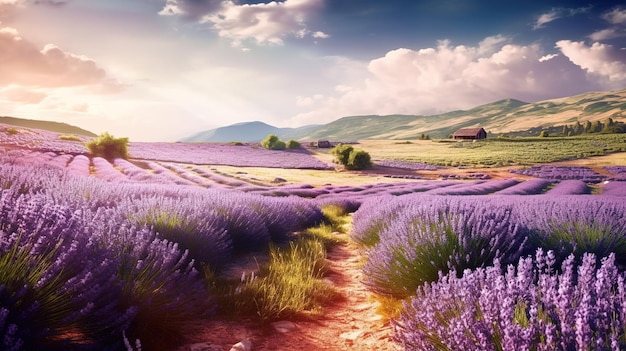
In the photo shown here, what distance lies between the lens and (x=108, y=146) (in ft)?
55.4

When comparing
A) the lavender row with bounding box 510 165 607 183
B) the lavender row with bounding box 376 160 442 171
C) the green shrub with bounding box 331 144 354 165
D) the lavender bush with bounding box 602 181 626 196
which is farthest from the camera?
the green shrub with bounding box 331 144 354 165

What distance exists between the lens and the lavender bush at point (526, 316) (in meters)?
1.44

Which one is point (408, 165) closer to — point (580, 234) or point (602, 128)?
point (602, 128)

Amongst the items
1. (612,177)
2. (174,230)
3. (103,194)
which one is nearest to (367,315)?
(174,230)

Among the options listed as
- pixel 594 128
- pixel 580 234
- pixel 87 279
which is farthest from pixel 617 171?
pixel 87 279

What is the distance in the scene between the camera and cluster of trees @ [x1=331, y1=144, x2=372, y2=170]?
2403 cm

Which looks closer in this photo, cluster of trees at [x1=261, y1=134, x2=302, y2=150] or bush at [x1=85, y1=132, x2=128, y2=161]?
bush at [x1=85, y1=132, x2=128, y2=161]

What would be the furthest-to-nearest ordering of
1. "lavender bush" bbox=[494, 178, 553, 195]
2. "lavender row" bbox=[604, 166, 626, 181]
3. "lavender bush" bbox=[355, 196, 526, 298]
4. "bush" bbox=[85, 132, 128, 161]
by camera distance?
"bush" bbox=[85, 132, 128, 161] < "lavender bush" bbox=[494, 178, 553, 195] < "lavender row" bbox=[604, 166, 626, 181] < "lavender bush" bbox=[355, 196, 526, 298]

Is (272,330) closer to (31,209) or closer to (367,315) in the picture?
(367,315)

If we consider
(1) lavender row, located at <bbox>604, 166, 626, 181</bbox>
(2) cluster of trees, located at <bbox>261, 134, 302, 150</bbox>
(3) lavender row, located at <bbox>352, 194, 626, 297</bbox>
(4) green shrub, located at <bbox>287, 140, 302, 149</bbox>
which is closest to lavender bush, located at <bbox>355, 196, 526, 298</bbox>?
(3) lavender row, located at <bbox>352, 194, 626, 297</bbox>

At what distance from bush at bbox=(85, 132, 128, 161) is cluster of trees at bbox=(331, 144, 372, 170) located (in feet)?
43.3

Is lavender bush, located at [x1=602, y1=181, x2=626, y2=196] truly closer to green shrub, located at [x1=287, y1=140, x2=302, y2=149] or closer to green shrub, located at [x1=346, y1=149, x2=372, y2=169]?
green shrub, located at [x1=346, y1=149, x2=372, y2=169]

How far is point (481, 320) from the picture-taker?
5.93 ft

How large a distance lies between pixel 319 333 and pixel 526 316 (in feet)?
5.11
